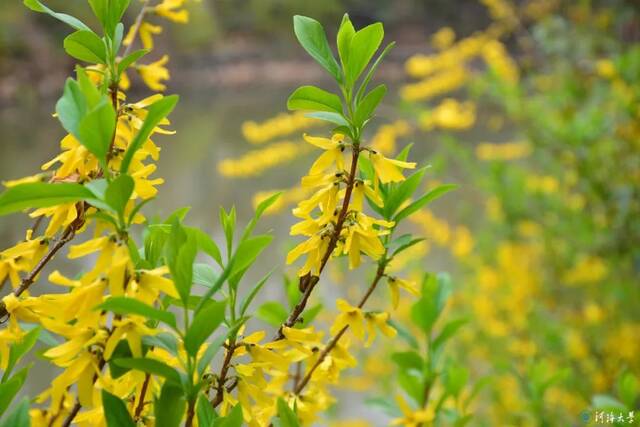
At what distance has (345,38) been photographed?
272 mm

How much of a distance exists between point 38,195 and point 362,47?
0.14 m

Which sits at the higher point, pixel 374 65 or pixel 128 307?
pixel 374 65

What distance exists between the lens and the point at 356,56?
268mm

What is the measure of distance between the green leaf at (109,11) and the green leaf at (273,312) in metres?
0.18

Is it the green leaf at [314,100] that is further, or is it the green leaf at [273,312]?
the green leaf at [273,312]

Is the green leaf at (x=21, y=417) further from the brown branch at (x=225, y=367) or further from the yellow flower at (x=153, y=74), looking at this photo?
the yellow flower at (x=153, y=74)

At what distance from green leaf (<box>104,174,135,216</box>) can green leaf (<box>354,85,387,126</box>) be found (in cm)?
10

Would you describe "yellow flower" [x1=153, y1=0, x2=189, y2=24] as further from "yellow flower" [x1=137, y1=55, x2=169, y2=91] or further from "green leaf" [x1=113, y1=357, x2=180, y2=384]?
"green leaf" [x1=113, y1=357, x2=180, y2=384]

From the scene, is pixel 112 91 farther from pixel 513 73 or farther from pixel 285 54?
pixel 285 54

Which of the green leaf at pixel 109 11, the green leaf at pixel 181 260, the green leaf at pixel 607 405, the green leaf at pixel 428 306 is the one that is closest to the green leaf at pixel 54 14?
the green leaf at pixel 109 11

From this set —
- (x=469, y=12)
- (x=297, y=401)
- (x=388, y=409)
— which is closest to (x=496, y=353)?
(x=388, y=409)

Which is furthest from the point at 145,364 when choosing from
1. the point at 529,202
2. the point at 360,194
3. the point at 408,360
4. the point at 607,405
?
the point at 529,202

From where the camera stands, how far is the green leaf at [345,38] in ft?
0.89

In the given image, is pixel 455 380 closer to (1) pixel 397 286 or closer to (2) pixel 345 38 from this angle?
(1) pixel 397 286
